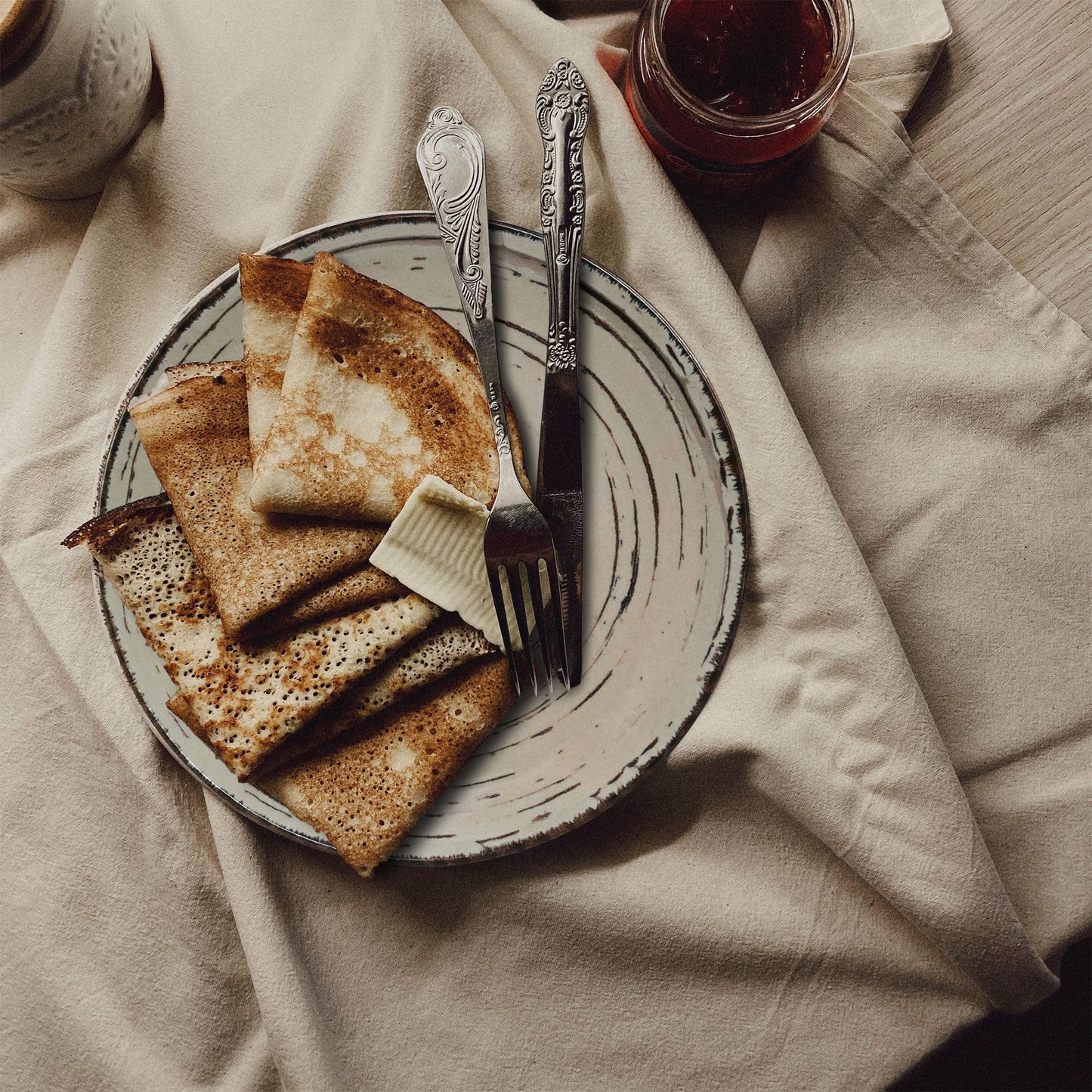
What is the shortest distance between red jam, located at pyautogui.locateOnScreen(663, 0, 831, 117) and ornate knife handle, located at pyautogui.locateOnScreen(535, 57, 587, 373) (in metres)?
0.22

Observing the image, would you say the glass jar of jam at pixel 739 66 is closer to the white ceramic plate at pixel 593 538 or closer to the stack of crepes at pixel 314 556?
the white ceramic plate at pixel 593 538

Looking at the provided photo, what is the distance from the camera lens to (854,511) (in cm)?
177

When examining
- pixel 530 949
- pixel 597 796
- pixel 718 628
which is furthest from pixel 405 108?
pixel 530 949

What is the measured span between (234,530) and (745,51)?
133cm

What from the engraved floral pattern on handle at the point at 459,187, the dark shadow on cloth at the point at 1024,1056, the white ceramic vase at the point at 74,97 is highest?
the white ceramic vase at the point at 74,97

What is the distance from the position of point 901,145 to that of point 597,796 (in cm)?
145

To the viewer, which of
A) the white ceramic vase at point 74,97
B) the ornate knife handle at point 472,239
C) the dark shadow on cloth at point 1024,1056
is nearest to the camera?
the white ceramic vase at point 74,97

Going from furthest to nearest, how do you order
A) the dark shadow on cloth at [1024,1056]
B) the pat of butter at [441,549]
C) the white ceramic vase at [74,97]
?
1. the dark shadow on cloth at [1024,1056]
2. the pat of butter at [441,549]
3. the white ceramic vase at [74,97]

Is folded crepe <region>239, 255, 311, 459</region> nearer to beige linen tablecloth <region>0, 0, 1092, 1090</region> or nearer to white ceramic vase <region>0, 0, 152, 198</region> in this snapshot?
beige linen tablecloth <region>0, 0, 1092, 1090</region>

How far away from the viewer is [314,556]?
1.56m

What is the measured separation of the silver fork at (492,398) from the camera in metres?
1.59

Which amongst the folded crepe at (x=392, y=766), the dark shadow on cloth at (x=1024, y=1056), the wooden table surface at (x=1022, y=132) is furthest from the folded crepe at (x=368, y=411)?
the dark shadow on cloth at (x=1024, y=1056)

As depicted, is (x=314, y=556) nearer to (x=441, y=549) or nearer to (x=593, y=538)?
(x=441, y=549)

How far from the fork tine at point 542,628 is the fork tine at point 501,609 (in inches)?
2.2
